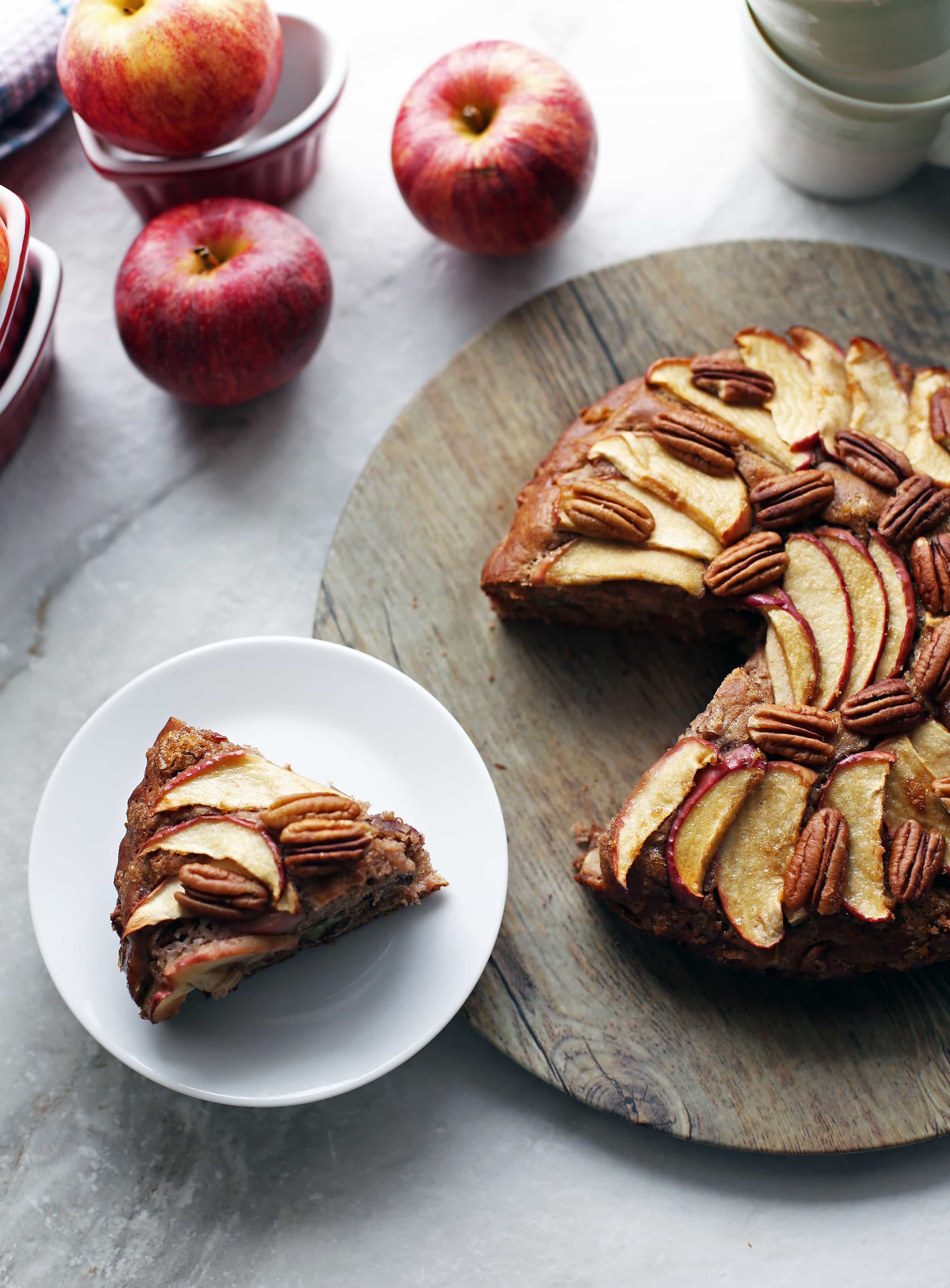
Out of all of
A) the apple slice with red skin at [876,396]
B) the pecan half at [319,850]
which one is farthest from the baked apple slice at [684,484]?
the pecan half at [319,850]

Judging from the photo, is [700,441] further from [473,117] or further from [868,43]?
[473,117]

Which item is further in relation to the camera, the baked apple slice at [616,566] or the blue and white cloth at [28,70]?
the blue and white cloth at [28,70]

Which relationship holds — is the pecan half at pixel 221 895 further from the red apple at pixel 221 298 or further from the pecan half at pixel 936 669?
the pecan half at pixel 936 669

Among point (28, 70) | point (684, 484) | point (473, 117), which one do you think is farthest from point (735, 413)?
point (28, 70)

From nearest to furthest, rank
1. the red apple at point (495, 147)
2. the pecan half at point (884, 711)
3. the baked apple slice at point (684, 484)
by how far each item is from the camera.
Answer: the pecan half at point (884, 711) < the baked apple slice at point (684, 484) < the red apple at point (495, 147)

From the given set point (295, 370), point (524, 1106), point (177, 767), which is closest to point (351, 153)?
point (295, 370)

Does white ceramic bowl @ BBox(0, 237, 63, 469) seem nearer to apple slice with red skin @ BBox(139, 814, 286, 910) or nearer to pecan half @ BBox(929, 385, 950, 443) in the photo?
apple slice with red skin @ BBox(139, 814, 286, 910)
